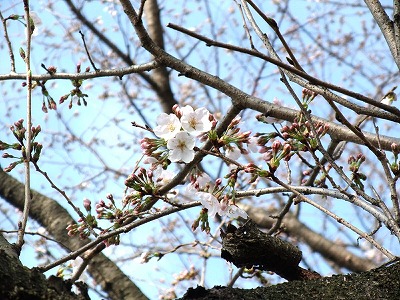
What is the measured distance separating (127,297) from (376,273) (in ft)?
7.58

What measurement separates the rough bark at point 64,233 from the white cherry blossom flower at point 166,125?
1756mm

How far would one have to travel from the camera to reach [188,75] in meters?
2.01

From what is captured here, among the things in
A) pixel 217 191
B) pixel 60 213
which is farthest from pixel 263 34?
pixel 60 213

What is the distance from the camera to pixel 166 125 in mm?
1785

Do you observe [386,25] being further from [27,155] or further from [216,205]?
[27,155]

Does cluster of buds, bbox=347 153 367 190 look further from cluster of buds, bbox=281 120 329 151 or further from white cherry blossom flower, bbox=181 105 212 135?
white cherry blossom flower, bbox=181 105 212 135

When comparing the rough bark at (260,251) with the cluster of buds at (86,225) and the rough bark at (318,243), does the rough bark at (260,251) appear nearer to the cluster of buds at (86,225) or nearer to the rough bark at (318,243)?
the cluster of buds at (86,225)

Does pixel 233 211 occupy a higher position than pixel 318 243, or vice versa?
pixel 318 243

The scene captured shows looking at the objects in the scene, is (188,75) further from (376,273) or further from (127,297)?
(127,297)

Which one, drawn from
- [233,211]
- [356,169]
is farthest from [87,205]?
[356,169]

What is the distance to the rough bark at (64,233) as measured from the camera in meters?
3.27

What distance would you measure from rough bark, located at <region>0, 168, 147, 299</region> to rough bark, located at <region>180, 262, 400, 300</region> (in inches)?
87.8

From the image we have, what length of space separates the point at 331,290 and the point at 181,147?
75 cm

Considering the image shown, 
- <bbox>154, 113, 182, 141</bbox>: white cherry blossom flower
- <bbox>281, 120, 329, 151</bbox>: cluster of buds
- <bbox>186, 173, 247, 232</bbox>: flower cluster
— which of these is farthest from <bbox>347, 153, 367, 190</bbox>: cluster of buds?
<bbox>154, 113, 182, 141</bbox>: white cherry blossom flower
